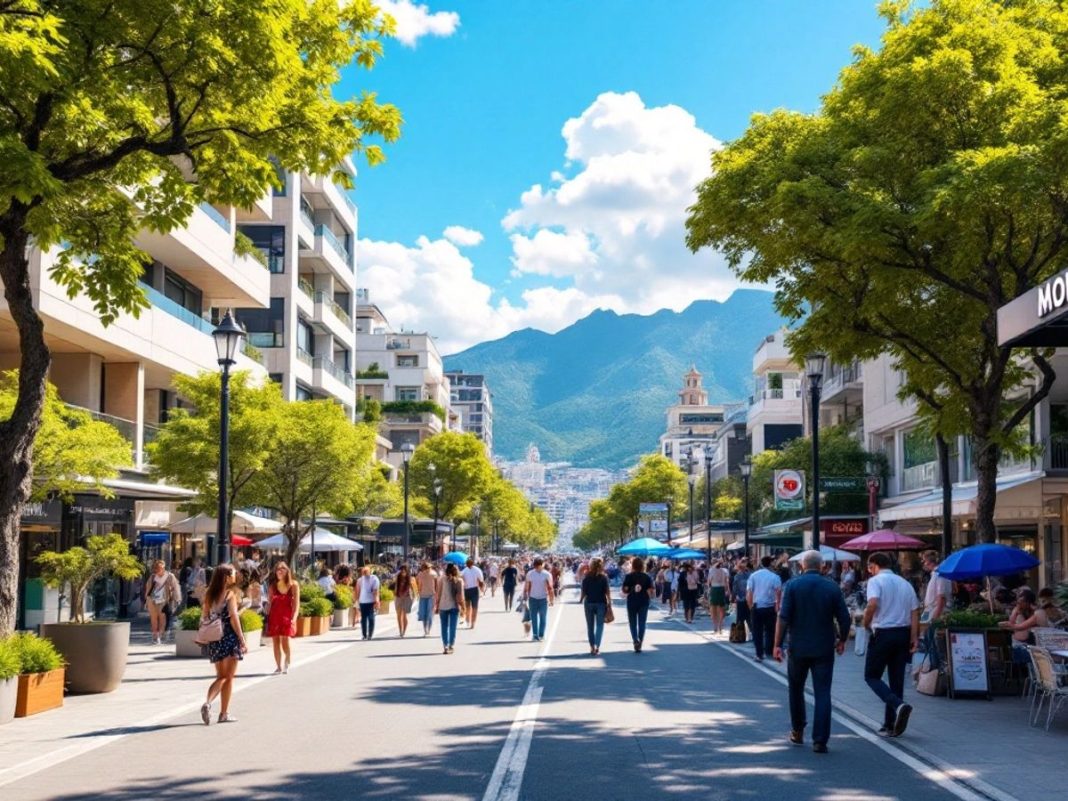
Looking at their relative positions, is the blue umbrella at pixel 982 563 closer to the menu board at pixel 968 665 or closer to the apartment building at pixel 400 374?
the menu board at pixel 968 665

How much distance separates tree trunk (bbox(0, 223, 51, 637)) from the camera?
13.1 m

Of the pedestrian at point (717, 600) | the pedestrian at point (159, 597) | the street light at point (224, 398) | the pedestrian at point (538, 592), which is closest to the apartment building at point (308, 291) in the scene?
the pedestrian at point (159, 597)

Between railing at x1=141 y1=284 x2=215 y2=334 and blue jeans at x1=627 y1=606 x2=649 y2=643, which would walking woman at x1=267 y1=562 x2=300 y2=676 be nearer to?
blue jeans at x1=627 y1=606 x2=649 y2=643

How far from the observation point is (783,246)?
20375mm

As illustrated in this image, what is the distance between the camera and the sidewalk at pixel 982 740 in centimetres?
952

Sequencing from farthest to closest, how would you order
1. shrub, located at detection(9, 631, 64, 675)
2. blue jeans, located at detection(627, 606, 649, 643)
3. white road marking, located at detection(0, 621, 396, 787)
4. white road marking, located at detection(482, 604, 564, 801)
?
blue jeans, located at detection(627, 606, 649, 643) → shrub, located at detection(9, 631, 64, 675) → white road marking, located at detection(0, 621, 396, 787) → white road marking, located at detection(482, 604, 564, 801)

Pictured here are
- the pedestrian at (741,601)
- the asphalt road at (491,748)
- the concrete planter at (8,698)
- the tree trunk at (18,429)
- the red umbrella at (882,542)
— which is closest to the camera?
the asphalt road at (491,748)

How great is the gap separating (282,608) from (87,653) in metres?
3.06

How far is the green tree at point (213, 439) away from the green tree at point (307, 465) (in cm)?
146

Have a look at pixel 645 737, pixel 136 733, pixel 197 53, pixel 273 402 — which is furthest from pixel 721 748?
pixel 273 402

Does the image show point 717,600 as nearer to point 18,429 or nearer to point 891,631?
point 891,631

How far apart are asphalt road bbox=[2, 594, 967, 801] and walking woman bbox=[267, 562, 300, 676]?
0.60m

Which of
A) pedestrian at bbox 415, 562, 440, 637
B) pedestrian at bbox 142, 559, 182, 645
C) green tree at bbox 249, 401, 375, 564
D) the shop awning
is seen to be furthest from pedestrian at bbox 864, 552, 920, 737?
green tree at bbox 249, 401, 375, 564

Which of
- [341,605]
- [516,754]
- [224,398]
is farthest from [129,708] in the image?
[341,605]
